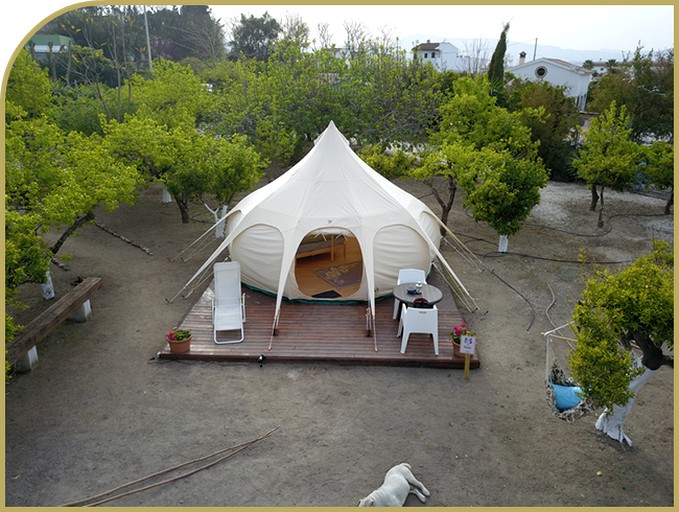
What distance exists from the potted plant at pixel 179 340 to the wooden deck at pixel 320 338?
0.11 meters

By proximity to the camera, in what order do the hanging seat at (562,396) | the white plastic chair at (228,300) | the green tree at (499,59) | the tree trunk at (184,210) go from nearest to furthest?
1. the hanging seat at (562,396)
2. the white plastic chair at (228,300)
3. the tree trunk at (184,210)
4. the green tree at (499,59)

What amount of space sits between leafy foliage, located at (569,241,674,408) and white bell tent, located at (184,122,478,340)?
3885 mm

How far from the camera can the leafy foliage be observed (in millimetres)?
5301

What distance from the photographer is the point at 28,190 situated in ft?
28.9

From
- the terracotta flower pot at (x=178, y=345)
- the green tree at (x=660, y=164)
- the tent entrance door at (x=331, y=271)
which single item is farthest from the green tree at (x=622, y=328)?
the green tree at (x=660, y=164)

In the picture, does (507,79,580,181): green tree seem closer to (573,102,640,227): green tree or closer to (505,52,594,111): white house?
(573,102,640,227): green tree

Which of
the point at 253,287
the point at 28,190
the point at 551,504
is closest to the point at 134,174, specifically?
the point at 28,190

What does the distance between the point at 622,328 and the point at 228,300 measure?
642cm

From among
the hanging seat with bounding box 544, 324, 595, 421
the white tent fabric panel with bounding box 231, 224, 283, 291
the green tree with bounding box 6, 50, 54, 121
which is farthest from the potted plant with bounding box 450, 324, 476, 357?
the green tree with bounding box 6, 50, 54, 121

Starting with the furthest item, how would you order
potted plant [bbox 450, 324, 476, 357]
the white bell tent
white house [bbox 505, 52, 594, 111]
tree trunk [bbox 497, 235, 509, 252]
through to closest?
white house [bbox 505, 52, 594, 111] < tree trunk [bbox 497, 235, 509, 252] < the white bell tent < potted plant [bbox 450, 324, 476, 357]

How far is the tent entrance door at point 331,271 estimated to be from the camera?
1022 cm

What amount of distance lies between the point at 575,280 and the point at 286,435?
25.6 ft

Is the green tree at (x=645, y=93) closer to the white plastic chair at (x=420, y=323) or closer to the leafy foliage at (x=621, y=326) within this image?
the white plastic chair at (x=420, y=323)

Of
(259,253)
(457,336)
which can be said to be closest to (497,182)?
(457,336)
